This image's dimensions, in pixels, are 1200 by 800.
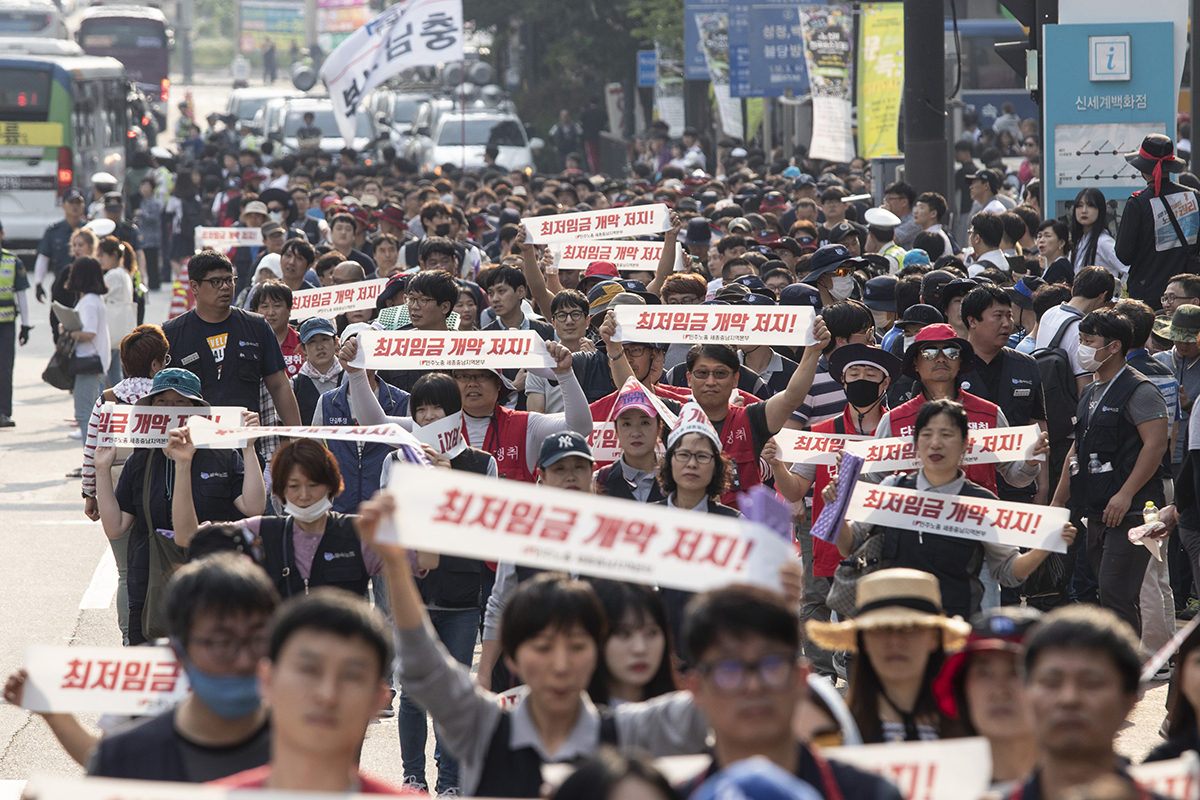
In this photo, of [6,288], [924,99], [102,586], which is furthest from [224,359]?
[924,99]

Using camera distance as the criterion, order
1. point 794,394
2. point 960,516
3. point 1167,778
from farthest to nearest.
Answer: point 794,394 → point 960,516 → point 1167,778

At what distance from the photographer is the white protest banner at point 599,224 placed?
1124 cm

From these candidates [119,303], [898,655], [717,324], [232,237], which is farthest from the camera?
[232,237]

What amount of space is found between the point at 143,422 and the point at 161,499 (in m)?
0.33

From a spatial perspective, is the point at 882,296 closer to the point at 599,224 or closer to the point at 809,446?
the point at 599,224

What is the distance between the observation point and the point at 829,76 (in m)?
22.5

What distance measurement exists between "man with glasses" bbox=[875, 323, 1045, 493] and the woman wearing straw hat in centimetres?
302

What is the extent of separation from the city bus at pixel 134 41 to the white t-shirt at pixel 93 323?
147ft

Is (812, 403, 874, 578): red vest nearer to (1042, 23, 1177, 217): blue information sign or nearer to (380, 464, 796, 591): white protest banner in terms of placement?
(380, 464, 796, 591): white protest banner

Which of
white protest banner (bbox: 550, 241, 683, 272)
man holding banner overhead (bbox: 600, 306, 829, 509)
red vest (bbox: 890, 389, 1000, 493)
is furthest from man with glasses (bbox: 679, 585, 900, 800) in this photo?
white protest banner (bbox: 550, 241, 683, 272)

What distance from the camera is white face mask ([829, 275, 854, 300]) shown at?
416 inches

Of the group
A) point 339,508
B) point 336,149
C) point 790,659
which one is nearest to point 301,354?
point 339,508

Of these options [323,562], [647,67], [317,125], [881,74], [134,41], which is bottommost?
[323,562]

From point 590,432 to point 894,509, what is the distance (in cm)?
172
